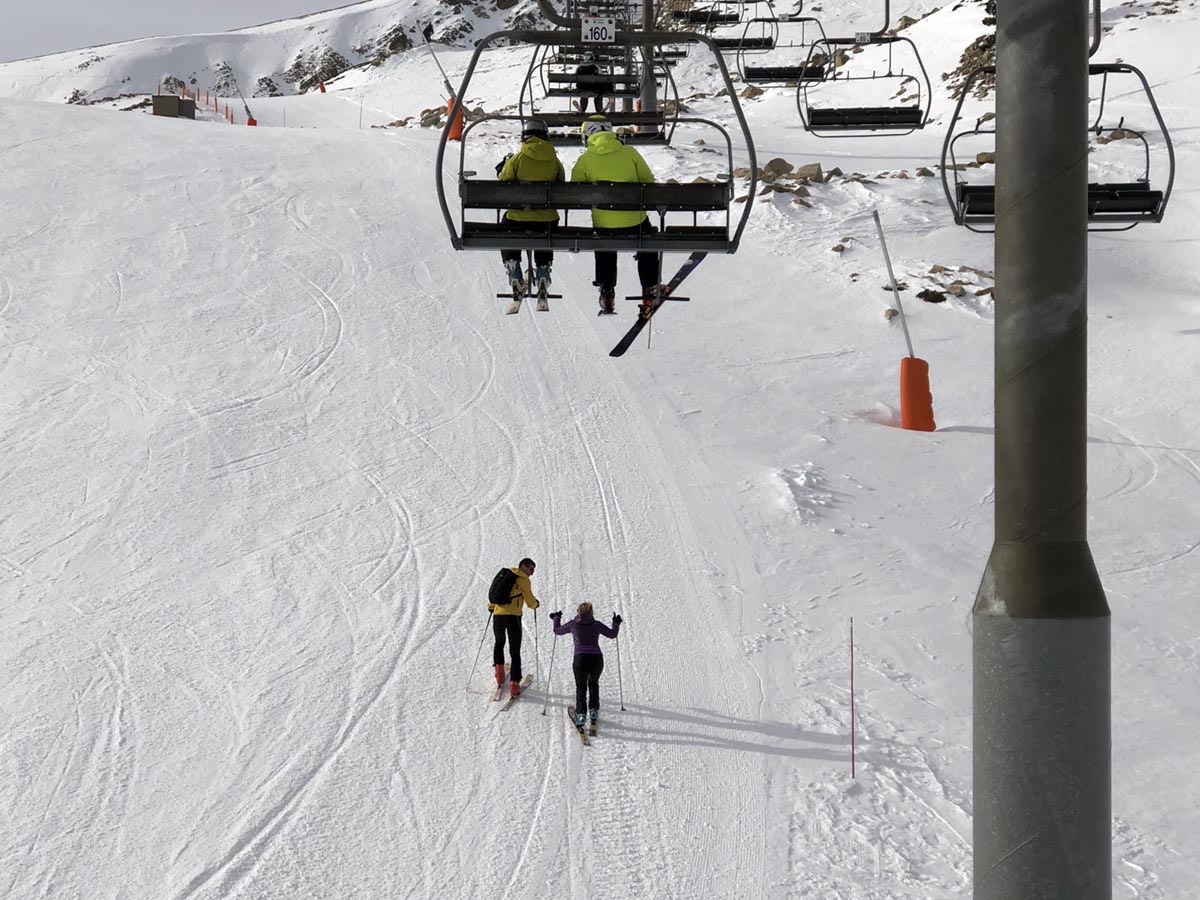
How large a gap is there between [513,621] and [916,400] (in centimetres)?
796

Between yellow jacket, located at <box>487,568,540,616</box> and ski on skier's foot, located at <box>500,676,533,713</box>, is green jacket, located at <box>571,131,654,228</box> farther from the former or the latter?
ski on skier's foot, located at <box>500,676,533,713</box>

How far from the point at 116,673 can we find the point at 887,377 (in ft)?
37.1

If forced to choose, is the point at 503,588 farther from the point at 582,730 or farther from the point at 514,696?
the point at 582,730

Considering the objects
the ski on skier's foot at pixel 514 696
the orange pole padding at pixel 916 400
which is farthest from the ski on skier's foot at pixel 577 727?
the orange pole padding at pixel 916 400

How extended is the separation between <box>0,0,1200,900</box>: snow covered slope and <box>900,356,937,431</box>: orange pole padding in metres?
0.31

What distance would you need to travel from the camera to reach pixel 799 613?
10977 millimetres

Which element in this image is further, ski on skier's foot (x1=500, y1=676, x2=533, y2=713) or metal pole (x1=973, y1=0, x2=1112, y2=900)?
ski on skier's foot (x1=500, y1=676, x2=533, y2=713)

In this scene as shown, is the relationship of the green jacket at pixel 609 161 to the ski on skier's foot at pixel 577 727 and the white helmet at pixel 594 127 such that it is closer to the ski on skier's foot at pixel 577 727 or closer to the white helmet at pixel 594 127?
the white helmet at pixel 594 127

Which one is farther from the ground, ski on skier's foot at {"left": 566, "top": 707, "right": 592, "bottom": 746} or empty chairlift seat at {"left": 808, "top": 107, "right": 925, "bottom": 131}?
empty chairlift seat at {"left": 808, "top": 107, "right": 925, "bottom": 131}

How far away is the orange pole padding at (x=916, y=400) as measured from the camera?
1541 cm

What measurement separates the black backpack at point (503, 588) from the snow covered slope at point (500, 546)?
708 millimetres

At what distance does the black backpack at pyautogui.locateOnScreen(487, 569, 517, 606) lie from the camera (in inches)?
368

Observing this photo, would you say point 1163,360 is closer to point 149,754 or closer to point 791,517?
point 791,517

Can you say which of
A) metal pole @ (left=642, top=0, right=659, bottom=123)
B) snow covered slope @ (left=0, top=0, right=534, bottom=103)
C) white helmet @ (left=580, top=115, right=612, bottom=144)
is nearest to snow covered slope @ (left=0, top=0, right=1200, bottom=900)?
metal pole @ (left=642, top=0, right=659, bottom=123)
